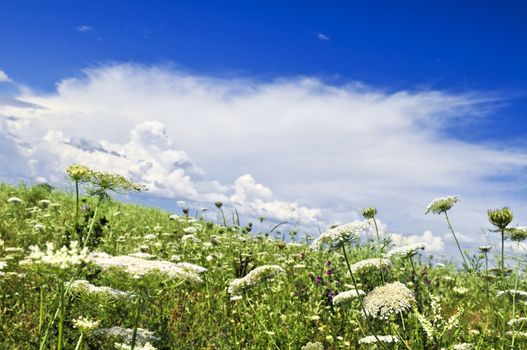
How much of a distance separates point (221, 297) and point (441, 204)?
3588 mm

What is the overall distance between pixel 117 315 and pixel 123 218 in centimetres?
904

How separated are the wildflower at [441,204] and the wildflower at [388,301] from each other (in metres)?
2.32

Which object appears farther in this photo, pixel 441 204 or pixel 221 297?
pixel 221 297

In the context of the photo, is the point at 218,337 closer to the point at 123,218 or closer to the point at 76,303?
the point at 76,303

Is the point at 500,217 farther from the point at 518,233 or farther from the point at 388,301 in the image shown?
the point at 388,301

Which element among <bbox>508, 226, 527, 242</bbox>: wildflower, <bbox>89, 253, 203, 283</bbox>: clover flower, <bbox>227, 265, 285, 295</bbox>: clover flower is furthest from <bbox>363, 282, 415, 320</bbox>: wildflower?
<bbox>508, 226, 527, 242</bbox>: wildflower

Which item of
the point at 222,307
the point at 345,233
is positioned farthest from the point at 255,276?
the point at 222,307

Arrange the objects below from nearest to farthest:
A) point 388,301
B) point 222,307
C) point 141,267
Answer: point 141,267 < point 388,301 < point 222,307

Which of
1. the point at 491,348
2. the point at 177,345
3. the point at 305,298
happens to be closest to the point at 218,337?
the point at 177,345

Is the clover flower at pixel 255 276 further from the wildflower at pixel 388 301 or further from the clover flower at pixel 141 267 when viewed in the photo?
the clover flower at pixel 141 267

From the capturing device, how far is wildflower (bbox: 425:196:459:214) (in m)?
6.64

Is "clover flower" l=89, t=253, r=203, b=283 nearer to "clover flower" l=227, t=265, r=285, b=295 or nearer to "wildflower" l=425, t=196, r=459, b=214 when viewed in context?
"clover flower" l=227, t=265, r=285, b=295

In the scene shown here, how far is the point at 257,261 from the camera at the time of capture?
10.3 m

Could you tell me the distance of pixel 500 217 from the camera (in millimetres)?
5453
